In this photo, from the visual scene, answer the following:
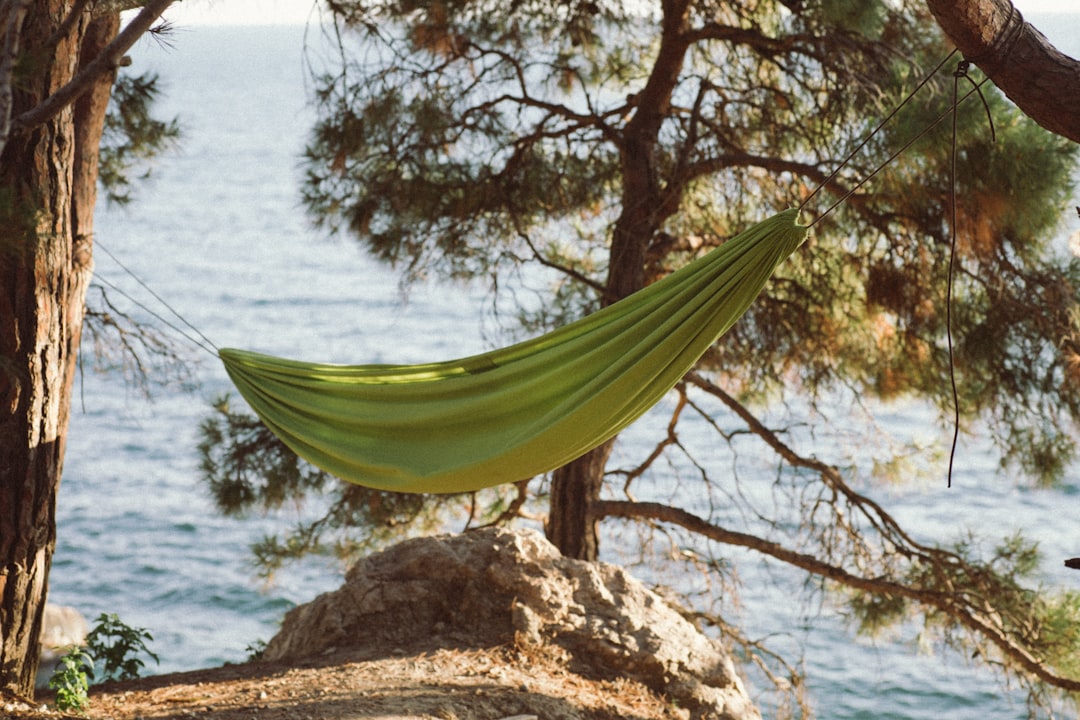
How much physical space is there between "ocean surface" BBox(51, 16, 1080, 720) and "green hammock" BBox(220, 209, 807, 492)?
784 millimetres

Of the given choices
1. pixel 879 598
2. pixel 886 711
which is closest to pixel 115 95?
pixel 879 598

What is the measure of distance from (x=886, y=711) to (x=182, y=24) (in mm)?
5973

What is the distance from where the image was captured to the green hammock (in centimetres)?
217

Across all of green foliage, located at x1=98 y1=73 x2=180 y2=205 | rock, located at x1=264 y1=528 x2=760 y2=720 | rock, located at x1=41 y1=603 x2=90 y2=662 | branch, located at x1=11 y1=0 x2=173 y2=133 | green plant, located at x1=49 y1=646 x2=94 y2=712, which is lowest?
rock, located at x1=41 y1=603 x2=90 y2=662

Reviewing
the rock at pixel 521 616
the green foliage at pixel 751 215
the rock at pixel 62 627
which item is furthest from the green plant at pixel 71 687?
the rock at pixel 62 627

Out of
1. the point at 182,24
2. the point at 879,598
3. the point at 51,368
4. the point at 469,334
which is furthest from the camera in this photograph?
the point at 469,334

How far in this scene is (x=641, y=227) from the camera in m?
3.62

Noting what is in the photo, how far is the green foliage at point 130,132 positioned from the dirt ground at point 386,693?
1.68 meters

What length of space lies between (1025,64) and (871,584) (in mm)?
2017

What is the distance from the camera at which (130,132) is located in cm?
358

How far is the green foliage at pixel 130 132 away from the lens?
3.45 m

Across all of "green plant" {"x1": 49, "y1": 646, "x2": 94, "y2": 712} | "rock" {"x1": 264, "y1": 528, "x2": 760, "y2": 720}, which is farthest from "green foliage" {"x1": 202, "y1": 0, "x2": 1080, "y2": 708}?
"green plant" {"x1": 49, "y1": 646, "x2": 94, "y2": 712}

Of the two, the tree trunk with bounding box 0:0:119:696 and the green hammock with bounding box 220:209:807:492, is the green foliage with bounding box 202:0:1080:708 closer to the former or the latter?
the tree trunk with bounding box 0:0:119:696

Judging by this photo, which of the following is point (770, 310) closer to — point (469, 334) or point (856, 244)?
point (856, 244)
